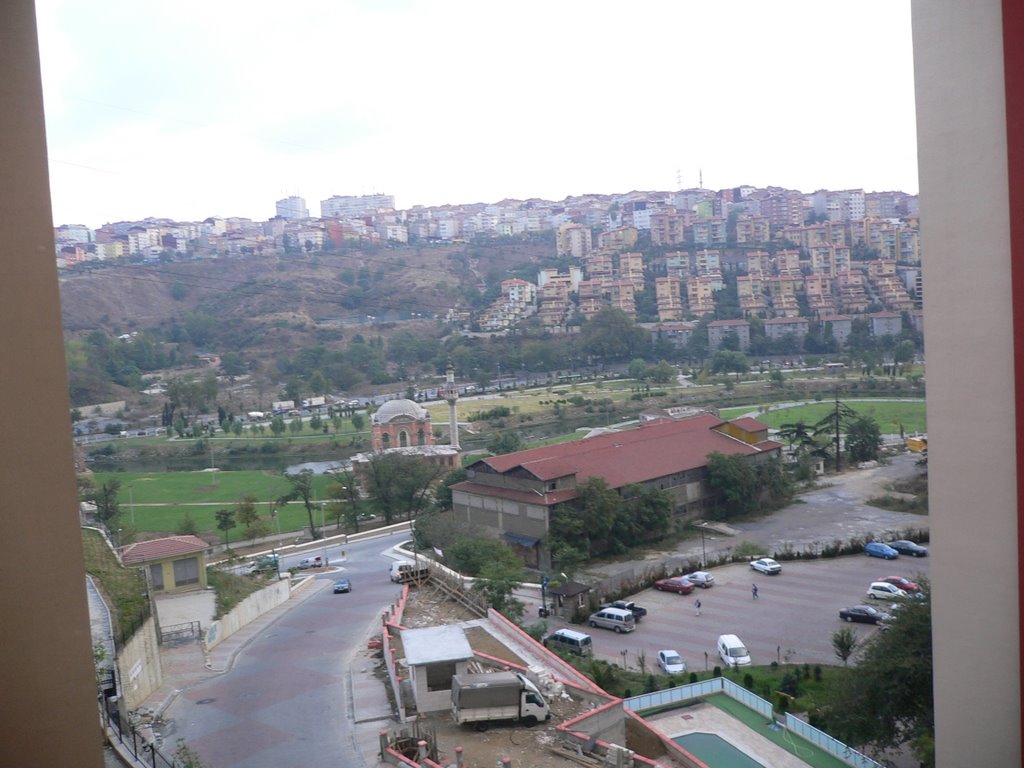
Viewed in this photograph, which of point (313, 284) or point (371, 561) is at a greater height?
point (313, 284)

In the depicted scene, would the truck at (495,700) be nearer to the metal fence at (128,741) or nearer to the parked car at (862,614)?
the metal fence at (128,741)

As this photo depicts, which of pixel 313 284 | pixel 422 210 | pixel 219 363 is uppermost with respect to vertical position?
pixel 422 210

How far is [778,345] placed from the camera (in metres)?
20.5

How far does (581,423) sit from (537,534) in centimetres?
694

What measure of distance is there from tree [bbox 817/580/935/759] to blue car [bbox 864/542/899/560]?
13.5 ft

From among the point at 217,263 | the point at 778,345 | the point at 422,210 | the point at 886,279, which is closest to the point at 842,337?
the point at 778,345

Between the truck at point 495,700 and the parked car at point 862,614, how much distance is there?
11.3 feet

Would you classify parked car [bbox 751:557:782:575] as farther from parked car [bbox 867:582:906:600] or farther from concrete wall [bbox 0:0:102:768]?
concrete wall [bbox 0:0:102:768]

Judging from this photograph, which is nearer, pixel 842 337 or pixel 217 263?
pixel 842 337

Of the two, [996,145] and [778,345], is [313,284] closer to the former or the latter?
[778,345]

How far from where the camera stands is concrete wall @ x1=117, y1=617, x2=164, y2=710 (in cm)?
319

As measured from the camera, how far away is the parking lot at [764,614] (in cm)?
533

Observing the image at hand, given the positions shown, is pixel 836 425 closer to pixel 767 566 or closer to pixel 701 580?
pixel 767 566

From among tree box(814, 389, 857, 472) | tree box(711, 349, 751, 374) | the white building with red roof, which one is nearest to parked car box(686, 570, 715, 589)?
the white building with red roof
